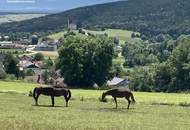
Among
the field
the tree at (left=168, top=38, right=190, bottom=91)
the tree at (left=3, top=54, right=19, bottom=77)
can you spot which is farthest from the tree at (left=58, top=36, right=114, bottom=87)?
the field

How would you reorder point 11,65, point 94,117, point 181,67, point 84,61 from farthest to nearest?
1. point 11,65
2. point 181,67
3. point 84,61
4. point 94,117

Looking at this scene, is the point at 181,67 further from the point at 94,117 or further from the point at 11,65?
the point at 94,117

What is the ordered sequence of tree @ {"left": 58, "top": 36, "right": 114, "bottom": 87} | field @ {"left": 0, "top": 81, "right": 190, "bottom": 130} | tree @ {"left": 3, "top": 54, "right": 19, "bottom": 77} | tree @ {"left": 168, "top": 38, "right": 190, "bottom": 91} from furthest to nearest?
1. tree @ {"left": 3, "top": 54, "right": 19, "bottom": 77}
2. tree @ {"left": 168, "top": 38, "right": 190, "bottom": 91}
3. tree @ {"left": 58, "top": 36, "right": 114, "bottom": 87}
4. field @ {"left": 0, "top": 81, "right": 190, "bottom": 130}

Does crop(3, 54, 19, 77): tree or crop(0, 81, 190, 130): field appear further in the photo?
crop(3, 54, 19, 77): tree

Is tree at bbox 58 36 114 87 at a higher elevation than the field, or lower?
lower

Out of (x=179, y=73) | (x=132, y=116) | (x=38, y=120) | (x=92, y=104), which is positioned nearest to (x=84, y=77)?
(x=179, y=73)

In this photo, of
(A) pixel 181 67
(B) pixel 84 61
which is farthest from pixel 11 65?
(A) pixel 181 67

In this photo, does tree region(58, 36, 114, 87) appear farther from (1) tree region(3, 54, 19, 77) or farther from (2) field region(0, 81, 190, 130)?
(2) field region(0, 81, 190, 130)

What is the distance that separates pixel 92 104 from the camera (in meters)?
33.6

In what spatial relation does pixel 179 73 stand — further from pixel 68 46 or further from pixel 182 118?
→ pixel 182 118

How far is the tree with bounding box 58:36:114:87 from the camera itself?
64.8m

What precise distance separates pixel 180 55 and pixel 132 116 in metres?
53.3

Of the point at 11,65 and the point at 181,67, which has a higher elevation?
the point at 181,67

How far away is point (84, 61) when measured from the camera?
215 feet
